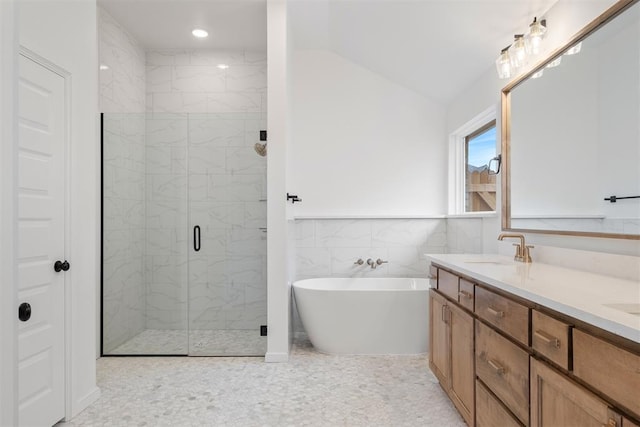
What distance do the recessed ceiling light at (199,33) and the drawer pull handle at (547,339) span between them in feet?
11.3

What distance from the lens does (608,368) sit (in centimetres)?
93

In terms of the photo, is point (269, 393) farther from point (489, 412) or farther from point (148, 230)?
point (148, 230)

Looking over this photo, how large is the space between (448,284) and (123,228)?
263 cm

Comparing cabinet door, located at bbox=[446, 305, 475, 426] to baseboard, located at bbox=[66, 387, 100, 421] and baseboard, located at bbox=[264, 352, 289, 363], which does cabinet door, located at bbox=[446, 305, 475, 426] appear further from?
baseboard, located at bbox=[66, 387, 100, 421]

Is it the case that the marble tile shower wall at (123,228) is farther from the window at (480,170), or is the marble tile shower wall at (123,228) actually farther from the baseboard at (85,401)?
the window at (480,170)

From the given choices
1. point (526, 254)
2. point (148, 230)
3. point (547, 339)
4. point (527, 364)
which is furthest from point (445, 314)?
point (148, 230)

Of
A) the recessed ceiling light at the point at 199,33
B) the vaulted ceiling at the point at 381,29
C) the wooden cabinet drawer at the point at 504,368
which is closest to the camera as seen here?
the wooden cabinet drawer at the point at 504,368

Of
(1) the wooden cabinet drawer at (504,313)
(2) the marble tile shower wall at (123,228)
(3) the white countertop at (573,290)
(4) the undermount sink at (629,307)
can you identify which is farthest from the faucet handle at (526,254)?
(2) the marble tile shower wall at (123,228)

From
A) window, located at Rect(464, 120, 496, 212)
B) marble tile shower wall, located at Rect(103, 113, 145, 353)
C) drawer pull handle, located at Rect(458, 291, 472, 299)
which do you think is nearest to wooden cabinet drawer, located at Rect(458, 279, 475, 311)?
drawer pull handle, located at Rect(458, 291, 472, 299)

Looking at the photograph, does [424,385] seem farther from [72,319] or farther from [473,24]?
[473,24]

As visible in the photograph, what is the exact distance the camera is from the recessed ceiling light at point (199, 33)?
11.0ft

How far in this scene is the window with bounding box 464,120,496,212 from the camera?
2924 mm

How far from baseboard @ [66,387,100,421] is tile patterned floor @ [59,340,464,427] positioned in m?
0.03

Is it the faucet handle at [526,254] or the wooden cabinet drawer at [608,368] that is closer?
the wooden cabinet drawer at [608,368]
